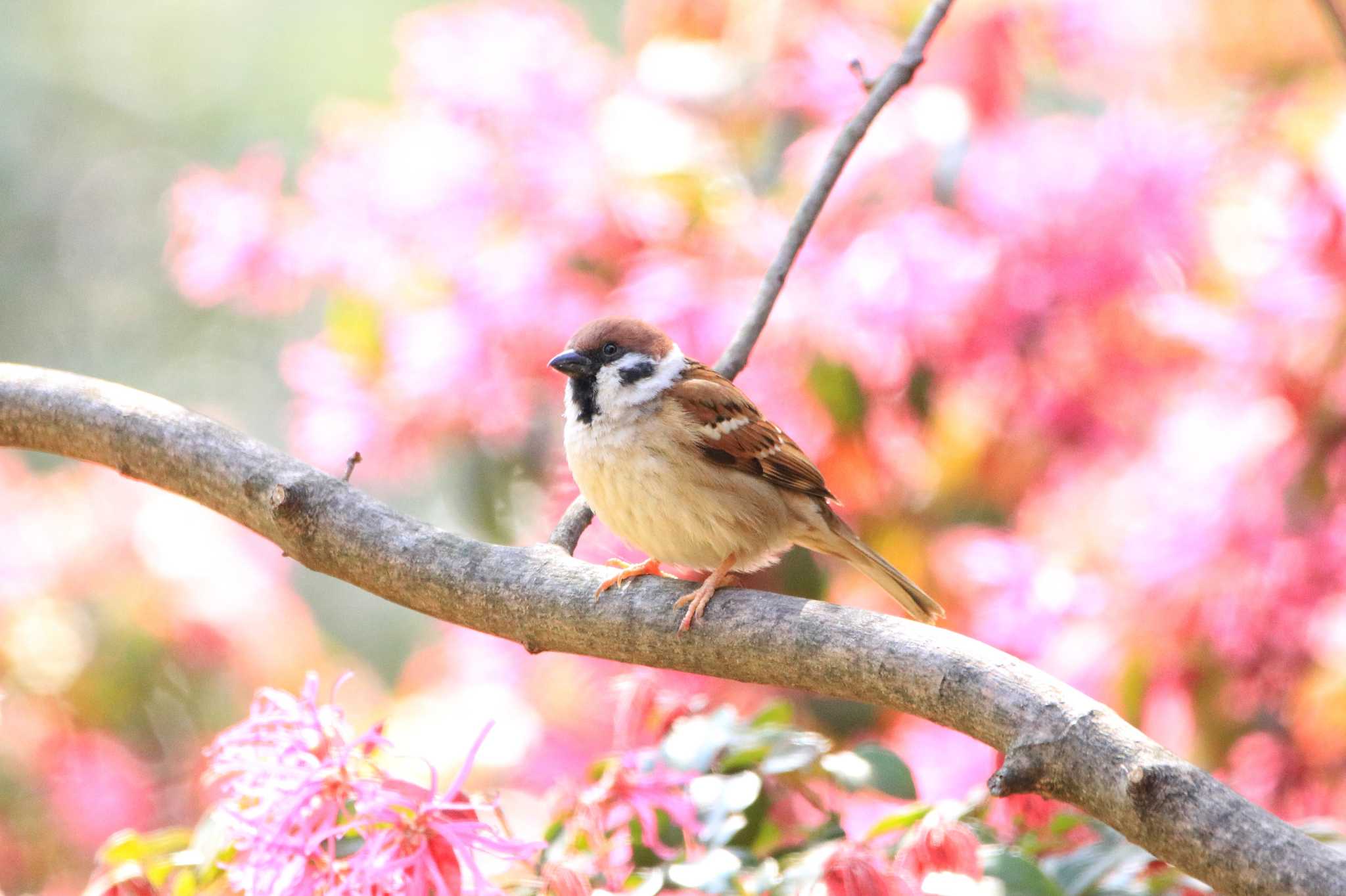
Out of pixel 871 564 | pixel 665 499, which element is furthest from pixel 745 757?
pixel 871 564

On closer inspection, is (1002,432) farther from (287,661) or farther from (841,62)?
(287,661)

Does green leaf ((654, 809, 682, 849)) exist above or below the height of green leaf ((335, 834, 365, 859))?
below

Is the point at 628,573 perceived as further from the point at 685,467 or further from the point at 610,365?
the point at 610,365

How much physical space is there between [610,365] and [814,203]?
1.63ft

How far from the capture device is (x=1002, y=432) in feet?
8.74

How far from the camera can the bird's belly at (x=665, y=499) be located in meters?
2.00

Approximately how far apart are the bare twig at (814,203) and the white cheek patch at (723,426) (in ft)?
0.64

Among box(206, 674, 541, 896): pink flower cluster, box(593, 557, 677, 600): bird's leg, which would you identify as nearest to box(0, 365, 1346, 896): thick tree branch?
box(593, 557, 677, 600): bird's leg

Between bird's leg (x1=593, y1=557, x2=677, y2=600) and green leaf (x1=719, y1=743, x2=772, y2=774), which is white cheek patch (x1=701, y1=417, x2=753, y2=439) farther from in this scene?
green leaf (x1=719, y1=743, x2=772, y2=774)

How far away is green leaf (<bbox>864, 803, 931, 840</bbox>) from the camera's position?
1336mm

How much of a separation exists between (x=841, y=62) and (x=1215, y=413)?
1.02 m

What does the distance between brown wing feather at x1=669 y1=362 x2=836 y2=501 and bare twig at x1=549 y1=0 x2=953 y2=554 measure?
0.20m

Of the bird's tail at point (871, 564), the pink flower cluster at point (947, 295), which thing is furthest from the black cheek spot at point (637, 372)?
the bird's tail at point (871, 564)

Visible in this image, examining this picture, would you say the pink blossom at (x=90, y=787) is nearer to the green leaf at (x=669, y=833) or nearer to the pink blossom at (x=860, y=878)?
the green leaf at (x=669, y=833)
